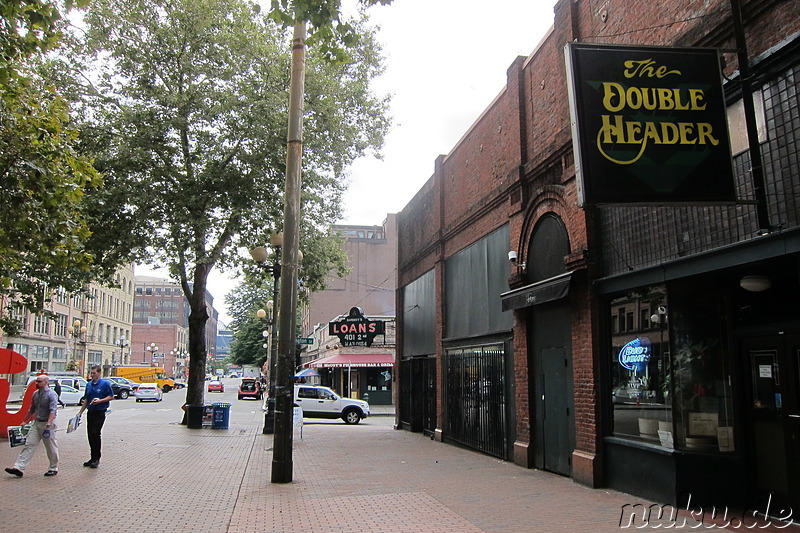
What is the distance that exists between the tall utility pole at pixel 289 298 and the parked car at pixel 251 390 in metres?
41.3

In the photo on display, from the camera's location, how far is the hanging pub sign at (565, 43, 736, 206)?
6.70m

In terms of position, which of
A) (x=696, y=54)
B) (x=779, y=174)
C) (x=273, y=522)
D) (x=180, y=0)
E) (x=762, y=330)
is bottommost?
(x=273, y=522)

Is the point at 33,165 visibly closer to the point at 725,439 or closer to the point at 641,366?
the point at 641,366

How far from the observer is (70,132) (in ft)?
33.4

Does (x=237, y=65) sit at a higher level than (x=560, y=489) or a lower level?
higher

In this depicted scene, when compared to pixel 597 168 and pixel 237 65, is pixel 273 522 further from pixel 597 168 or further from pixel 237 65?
pixel 237 65

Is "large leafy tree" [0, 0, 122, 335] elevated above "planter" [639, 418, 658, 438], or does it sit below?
above

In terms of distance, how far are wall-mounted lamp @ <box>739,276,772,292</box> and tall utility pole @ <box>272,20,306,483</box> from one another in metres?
6.72

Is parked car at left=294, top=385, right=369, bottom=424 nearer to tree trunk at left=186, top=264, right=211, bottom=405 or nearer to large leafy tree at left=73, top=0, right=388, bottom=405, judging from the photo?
tree trunk at left=186, top=264, right=211, bottom=405

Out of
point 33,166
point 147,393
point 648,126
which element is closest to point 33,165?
point 33,166

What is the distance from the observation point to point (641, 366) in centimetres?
886

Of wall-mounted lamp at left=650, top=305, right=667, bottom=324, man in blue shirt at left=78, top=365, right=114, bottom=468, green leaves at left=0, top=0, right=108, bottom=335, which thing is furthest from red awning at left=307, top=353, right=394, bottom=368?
wall-mounted lamp at left=650, top=305, right=667, bottom=324

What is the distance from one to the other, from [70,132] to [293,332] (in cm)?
482

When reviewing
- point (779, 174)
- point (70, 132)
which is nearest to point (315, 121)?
point (70, 132)
